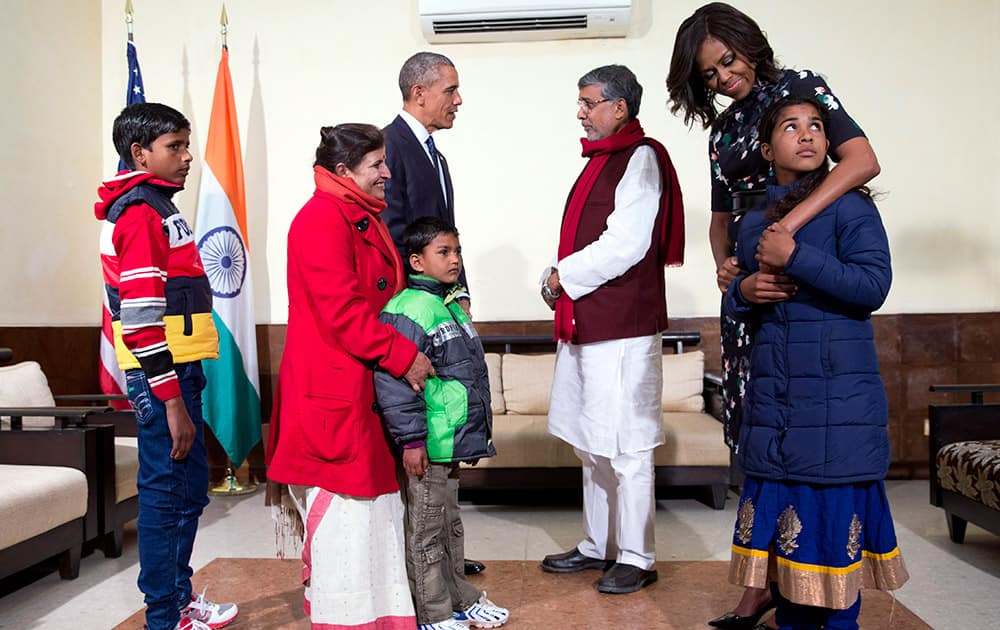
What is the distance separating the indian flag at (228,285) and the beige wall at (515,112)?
351 mm

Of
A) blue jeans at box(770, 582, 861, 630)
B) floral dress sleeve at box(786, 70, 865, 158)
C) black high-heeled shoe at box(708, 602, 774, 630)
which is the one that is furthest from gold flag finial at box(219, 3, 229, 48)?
blue jeans at box(770, 582, 861, 630)

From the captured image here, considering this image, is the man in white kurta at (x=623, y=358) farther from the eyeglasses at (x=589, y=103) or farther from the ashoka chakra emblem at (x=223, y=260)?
the ashoka chakra emblem at (x=223, y=260)

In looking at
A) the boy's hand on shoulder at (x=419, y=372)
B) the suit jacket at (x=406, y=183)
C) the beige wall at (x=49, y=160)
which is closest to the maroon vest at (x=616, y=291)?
the suit jacket at (x=406, y=183)

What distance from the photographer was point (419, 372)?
7.02 ft

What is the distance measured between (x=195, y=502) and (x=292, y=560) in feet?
3.07

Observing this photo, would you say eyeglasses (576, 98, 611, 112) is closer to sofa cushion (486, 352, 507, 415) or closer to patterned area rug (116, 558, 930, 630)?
patterned area rug (116, 558, 930, 630)

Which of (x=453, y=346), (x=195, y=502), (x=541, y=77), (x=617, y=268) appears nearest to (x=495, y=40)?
(x=541, y=77)

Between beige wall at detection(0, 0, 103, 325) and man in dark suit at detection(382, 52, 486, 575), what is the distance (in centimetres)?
234

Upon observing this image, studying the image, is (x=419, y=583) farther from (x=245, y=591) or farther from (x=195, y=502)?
(x=245, y=591)

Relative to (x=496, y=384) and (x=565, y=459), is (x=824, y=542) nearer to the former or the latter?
(x=565, y=459)

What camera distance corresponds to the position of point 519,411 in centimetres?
443

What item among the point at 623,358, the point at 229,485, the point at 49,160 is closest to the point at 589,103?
the point at 623,358

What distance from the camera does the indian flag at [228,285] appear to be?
432 centimetres

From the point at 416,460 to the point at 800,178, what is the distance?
112 cm
